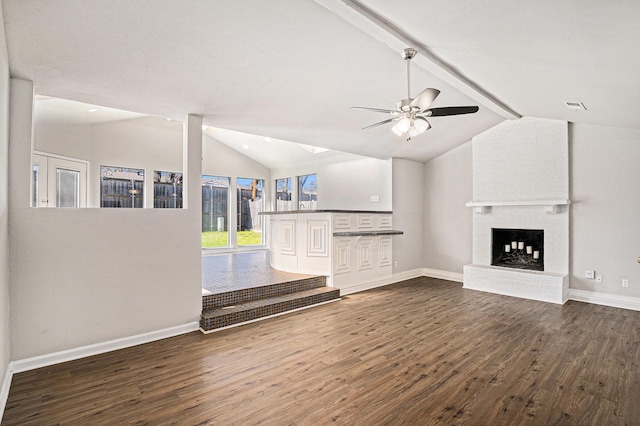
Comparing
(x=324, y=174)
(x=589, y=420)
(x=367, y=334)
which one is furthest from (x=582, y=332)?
(x=324, y=174)

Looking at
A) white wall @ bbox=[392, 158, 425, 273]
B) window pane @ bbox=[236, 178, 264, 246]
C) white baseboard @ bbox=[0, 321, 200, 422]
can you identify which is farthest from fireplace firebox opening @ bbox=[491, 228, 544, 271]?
window pane @ bbox=[236, 178, 264, 246]

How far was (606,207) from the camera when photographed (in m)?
4.90

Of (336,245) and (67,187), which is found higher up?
(67,187)

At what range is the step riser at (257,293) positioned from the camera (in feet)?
13.7

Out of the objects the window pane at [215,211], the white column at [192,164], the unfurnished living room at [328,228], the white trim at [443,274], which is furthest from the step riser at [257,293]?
the window pane at [215,211]

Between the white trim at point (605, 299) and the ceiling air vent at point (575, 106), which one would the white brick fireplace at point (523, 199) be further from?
the ceiling air vent at point (575, 106)

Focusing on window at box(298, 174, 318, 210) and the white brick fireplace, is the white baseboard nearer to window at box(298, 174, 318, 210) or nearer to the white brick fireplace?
the white brick fireplace

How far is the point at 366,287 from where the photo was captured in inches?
234

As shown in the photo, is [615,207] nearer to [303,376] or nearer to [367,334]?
[367,334]

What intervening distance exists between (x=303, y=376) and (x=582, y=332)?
11.2 feet

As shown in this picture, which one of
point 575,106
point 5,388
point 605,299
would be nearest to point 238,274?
point 5,388

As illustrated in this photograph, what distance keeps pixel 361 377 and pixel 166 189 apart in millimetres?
6448

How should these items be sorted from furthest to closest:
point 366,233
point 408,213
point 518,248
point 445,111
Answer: point 408,213 < point 518,248 < point 366,233 < point 445,111

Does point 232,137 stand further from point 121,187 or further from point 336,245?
point 336,245
